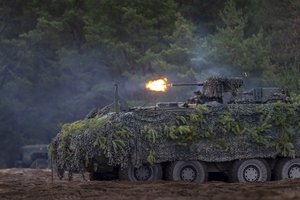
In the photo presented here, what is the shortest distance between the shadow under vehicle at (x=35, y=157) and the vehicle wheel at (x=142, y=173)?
839 inches

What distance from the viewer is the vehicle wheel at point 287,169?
2089cm

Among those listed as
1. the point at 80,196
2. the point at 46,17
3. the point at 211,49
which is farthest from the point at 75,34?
the point at 80,196

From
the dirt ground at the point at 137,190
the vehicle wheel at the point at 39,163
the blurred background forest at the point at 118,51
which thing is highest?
the blurred background forest at the point at 118,51

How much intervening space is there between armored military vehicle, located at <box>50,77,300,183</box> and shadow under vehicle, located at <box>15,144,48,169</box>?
66.9 feet

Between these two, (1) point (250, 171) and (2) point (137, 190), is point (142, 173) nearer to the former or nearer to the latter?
(1) point (250, 171)

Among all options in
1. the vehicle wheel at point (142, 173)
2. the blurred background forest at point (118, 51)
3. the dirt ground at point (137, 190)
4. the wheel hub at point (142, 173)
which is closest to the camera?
the dirt ground at point (137, 190)

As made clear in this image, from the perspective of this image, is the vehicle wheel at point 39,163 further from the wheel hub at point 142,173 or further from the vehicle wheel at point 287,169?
the vehicle wheel at point 287,169

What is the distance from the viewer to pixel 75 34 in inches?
1982

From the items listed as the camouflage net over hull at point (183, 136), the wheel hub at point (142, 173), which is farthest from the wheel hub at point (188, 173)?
the wheel hub at point (142, 173)

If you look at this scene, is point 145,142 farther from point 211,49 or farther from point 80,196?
point 211,49

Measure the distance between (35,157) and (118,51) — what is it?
28.8 feet

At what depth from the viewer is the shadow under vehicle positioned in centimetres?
4138

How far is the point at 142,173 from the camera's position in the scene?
66.9ft

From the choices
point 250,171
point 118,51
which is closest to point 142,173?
point 250,171
